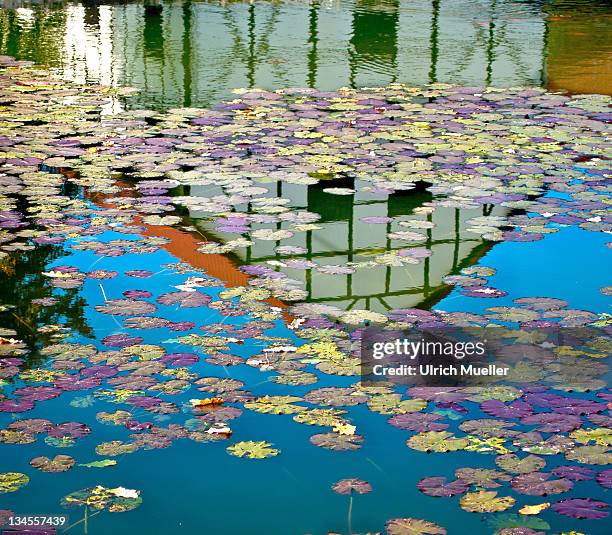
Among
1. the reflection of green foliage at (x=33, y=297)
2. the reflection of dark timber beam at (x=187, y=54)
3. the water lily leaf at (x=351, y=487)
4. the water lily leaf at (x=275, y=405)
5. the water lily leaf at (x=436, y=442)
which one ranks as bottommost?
the water lily leaf at (x=351, y=487)

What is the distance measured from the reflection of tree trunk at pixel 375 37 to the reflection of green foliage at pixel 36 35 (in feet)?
10.5

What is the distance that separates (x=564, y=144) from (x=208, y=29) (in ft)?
20.0

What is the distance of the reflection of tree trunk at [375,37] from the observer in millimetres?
10656

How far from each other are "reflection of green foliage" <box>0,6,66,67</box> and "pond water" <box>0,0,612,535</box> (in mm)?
438

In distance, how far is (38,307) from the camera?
4.80m

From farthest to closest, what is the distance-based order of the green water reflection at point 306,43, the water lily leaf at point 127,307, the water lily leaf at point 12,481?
1. the green water reflection at point 306,43
2. the water lily leaf at point 127,307
3. the water lily leaf at point 12,481

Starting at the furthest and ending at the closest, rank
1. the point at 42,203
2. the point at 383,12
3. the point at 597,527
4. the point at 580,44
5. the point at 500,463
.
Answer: the point at 383,12
the point at 580,44
the point at 42,203
the point at 500,463
the point at 597,527

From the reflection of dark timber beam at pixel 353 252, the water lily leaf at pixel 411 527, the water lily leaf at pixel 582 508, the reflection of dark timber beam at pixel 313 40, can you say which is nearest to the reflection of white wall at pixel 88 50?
the reflection of dark timber beam at pixel 313 40

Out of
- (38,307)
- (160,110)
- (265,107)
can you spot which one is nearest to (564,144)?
(265,107)

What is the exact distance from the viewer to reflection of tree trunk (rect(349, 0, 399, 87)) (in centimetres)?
1066

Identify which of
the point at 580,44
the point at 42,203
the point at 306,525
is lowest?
the point at 306,525

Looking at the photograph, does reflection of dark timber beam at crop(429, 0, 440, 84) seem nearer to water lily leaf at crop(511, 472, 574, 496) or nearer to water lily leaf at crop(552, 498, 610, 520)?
water lily leaf at crop(511, 472, 574, 496)

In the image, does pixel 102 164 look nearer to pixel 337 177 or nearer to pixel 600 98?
pixel 337 177

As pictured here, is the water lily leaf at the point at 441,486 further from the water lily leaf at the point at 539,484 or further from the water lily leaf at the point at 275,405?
the water lily leaf at the point at 275,405
